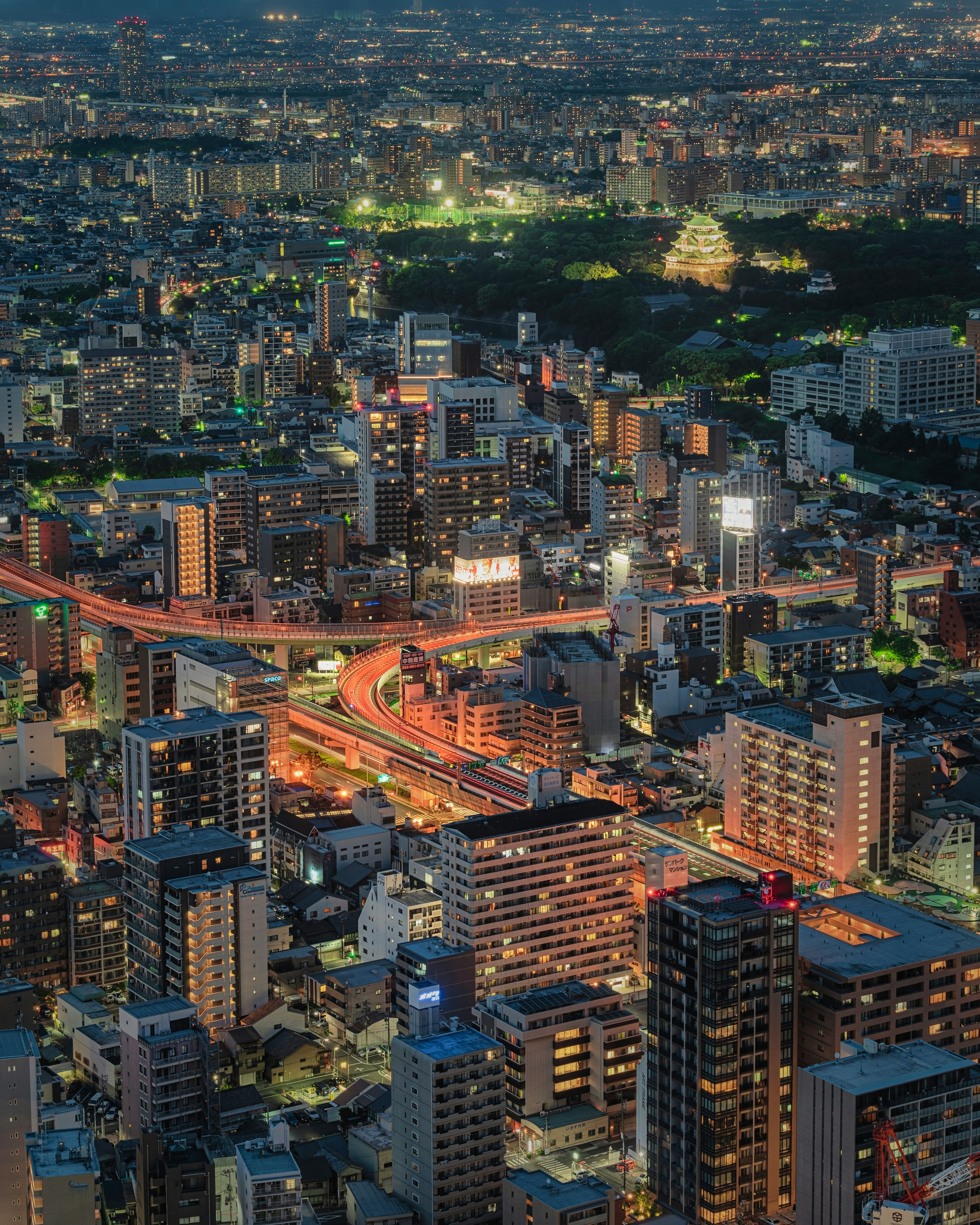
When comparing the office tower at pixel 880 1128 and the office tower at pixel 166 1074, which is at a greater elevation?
the office tower at pixel 880 1128

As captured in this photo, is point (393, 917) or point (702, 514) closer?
point (393, 917)

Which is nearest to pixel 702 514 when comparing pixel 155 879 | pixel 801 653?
pixel 801 653

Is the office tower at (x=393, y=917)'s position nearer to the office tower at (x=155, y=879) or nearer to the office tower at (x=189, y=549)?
the office tower at (x=155, y=879)

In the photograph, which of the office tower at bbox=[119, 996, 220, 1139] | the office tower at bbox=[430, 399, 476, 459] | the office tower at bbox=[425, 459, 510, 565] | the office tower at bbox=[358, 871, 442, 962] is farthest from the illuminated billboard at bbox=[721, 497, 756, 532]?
the office tower at bbox=[119, 996, 220, 1139]

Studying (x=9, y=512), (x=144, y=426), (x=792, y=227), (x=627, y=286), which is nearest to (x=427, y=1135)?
(x=9, y=512)

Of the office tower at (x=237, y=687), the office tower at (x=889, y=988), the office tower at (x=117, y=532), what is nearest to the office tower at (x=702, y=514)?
the office tower at (x=117, y=532)

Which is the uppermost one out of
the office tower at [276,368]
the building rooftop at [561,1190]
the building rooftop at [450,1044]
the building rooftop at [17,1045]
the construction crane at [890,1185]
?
the office tower at [276,368]

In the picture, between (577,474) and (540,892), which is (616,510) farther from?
(540,892)
